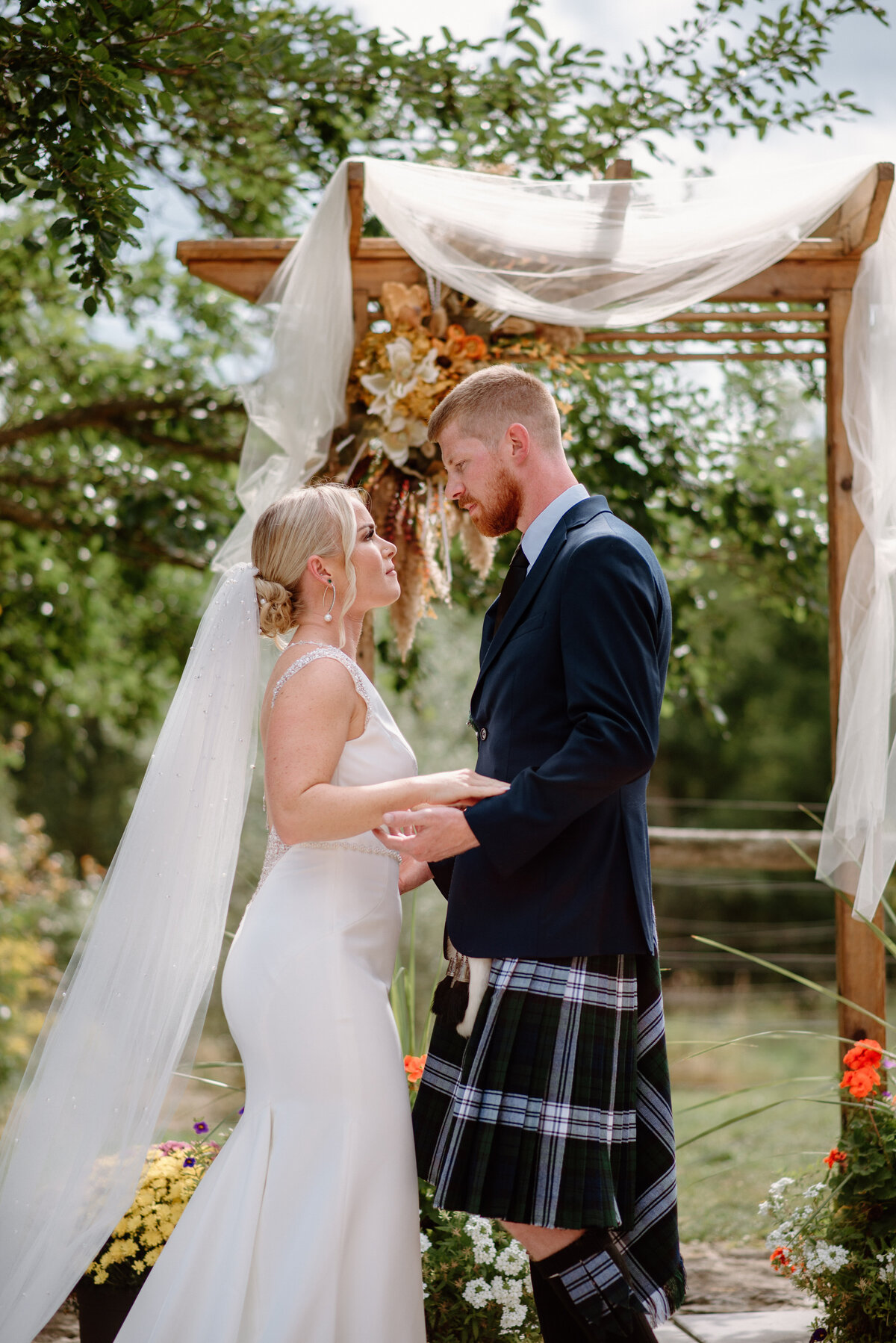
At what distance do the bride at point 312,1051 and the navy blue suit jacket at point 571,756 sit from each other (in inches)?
5.1

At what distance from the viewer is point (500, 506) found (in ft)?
7.67

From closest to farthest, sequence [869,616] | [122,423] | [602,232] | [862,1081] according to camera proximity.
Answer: [862,1081] < [869,616] < [602,232] < [122,423]

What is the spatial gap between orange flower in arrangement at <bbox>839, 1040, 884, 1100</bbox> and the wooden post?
0.49 meters

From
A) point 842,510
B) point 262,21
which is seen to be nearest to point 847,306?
point 842,510

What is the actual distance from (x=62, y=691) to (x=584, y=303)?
3.96 meters

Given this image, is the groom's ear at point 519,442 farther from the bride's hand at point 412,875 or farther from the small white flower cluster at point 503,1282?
the small white flower cluster at point 503,1282

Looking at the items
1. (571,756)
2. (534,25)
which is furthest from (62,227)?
(534,25)

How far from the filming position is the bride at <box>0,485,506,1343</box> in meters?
2.04

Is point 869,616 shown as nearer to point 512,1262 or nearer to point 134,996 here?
point 512,1262

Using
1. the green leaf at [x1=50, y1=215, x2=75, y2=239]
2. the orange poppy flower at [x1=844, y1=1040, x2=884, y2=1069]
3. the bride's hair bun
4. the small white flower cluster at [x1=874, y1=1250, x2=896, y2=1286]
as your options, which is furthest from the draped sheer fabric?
the small white flower cluster at [x1=874, y1=1250, x2=896, y2=1286]

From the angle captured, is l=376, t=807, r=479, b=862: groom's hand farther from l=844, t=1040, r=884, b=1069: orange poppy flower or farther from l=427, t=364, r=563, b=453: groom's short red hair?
l=844, t=1040, r=884, b=1069: orange poppy flower

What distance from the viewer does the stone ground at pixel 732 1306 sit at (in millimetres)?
3102

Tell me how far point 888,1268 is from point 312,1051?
142 centimetres

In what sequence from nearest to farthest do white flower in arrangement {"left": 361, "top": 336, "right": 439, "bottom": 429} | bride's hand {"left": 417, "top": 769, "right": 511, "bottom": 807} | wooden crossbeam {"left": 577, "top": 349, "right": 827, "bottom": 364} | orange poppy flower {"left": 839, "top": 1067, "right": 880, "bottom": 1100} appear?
bride's hand {"left": 417, "top": 769, "right": 511, "bottom": 807}
orange poppy flower {"left": 839, "top": 1067, "right": 880, "bottom": 1100}
white flower in arrangement {"left": 361, "top": 336, "right": 439, "bottom": 429}
wooden crossbeam {"left": 577, "top": 349, "right": 827, "bottom": 364}
